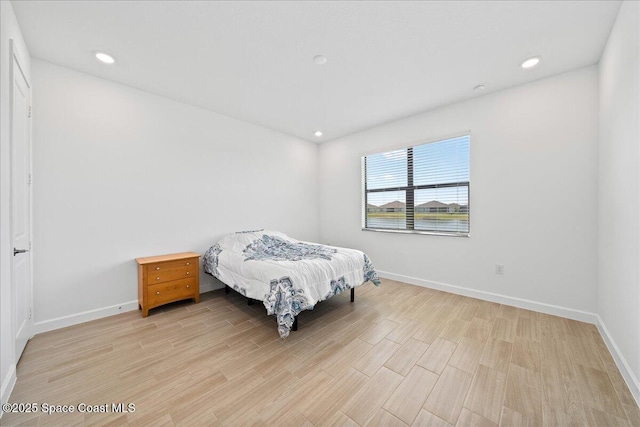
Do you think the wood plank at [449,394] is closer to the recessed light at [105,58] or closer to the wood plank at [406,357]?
the wood plank at [406,357]

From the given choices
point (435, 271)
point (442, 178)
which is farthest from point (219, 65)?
point (435, 271)

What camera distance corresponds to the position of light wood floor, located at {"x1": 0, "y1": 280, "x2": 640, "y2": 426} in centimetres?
143

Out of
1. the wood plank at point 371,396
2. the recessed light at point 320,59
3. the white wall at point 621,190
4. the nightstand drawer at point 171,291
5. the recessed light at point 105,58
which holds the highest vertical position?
the recessed light at point 105,58

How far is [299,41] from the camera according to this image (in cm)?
213

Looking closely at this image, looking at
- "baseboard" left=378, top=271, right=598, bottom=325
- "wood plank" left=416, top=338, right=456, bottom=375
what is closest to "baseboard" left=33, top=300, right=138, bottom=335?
"wood plank" left=416, top=338, right=456, bottom=375

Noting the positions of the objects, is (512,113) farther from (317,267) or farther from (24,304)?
(24,304)

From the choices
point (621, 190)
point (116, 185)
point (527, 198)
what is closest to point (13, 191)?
point (116, 185)

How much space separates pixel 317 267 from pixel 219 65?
2.38 metres

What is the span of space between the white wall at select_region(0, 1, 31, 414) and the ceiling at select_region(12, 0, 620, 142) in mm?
466

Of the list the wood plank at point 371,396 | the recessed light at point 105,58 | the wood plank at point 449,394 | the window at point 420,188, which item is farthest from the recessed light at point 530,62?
the recessed light at point 105,58

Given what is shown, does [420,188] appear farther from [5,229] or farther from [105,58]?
[5,229]

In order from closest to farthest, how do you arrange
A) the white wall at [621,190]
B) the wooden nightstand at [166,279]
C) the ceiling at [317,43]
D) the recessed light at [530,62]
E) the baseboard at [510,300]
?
the white wall at [621,190] → the ceiling at [317,43] → the recessed light at [530,62] → the baseboard at [510,300] → the wooden nightstand at [166,279]

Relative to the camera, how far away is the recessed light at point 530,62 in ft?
7.81

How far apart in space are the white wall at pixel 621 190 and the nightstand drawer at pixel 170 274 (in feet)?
13.1
